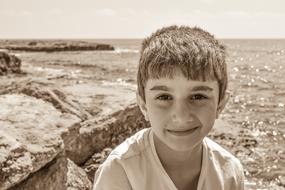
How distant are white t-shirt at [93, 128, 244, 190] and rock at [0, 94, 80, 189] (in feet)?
2.81

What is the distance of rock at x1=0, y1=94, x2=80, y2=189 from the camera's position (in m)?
2.78

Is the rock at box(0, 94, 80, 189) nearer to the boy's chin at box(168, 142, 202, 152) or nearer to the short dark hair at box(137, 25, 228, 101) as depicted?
the short dark hair at box(137, 25, 228, 101)

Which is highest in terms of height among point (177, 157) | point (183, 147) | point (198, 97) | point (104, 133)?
point (198, 97)

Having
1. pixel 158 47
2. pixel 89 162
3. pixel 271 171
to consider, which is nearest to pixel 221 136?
pixel 271 171

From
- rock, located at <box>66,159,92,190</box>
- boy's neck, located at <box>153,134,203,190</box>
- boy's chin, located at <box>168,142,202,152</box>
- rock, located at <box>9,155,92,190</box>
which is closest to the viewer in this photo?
boy's chin, located at <box>168,142,202,152</box>

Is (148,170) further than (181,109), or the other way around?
(148,170)

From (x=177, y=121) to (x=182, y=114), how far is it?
4cm

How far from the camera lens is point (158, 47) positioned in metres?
2.10

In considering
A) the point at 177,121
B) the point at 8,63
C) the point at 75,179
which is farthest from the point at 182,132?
the point at 8,63

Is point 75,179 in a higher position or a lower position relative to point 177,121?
lower

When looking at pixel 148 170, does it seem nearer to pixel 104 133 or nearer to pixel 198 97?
pixel 198 97

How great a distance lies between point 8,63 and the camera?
15.0m

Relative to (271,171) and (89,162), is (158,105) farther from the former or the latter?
(271,171)

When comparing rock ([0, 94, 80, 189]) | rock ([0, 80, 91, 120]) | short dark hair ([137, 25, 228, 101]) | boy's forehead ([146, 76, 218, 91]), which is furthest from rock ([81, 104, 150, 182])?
boy's forehead ([146, 76, 218, 91])
